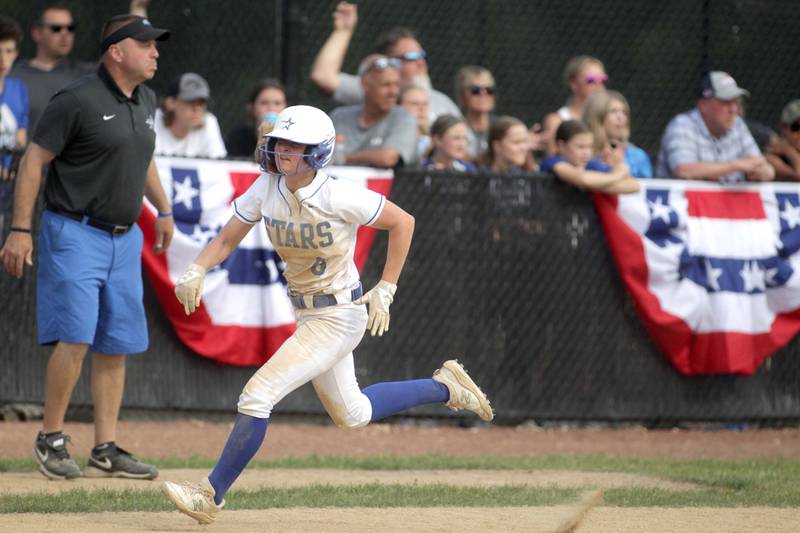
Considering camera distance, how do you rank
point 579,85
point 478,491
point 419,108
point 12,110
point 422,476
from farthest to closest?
point 579,85, point 419,108, point 12,110, point 422,476, point 478,491

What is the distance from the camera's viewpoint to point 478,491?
270 inches

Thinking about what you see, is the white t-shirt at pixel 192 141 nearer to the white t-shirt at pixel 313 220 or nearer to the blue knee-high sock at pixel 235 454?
the white t-shirt at pixel 313 220

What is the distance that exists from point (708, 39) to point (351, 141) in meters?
3.82

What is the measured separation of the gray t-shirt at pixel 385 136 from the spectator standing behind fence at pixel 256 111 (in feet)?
1.65

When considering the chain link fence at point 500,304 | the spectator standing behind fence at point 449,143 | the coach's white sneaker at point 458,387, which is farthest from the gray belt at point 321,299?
the spectator standing behind fence at point 449,143

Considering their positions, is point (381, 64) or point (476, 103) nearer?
point (381, 64)

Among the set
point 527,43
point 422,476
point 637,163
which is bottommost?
point 422,476

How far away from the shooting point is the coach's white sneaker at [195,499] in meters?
5.43

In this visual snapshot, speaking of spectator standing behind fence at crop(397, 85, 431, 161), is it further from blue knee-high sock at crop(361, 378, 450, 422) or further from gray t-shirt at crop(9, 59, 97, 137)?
blue knee-high sock at crop(361, 378, 450, 422)

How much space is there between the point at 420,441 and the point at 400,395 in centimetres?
286

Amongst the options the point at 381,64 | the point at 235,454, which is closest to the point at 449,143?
the point at 381,64

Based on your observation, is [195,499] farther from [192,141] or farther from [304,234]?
[192,141]

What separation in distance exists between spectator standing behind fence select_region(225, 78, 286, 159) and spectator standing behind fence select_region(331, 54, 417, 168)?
0.51m

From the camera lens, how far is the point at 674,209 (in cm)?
965
